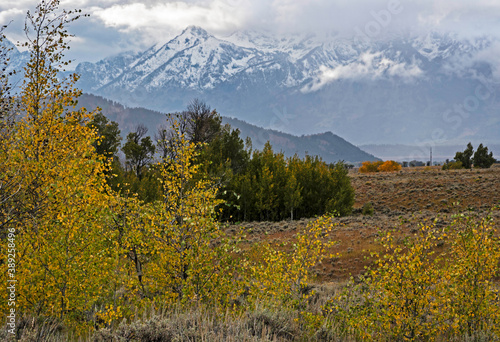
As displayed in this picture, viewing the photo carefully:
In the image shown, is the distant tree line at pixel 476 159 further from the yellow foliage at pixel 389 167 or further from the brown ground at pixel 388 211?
the yellow foliage at pixel 389 167

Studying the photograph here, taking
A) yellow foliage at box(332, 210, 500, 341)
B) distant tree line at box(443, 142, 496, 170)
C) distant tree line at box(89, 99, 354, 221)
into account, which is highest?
distant tree line at box(443, 142, 496, 170)

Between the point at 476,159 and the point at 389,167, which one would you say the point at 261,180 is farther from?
the point at 389,167

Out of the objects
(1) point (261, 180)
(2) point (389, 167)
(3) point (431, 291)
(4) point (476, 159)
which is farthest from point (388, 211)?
(2) point (389, 167)

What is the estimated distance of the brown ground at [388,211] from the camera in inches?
717

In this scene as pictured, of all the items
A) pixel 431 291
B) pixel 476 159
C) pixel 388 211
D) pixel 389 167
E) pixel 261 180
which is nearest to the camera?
pixel 431 291

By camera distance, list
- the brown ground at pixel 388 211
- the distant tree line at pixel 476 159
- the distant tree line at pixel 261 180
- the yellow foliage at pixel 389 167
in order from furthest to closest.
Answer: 1. the yellow foliage at pixel 389 167
2. the distant tree line at pixel 476 159
3. the distant tree line at pixel 261 180
4. the brown ground at pixel 388 211

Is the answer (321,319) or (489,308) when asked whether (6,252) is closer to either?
(321,319)

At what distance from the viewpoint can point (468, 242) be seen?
24.1 feet

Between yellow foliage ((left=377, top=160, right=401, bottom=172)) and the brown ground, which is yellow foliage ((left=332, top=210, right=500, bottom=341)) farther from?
yellow foliage ((left=377, top=160, right=401, bottom=172))

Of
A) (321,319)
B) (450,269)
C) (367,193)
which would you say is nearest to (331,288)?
(321,319)

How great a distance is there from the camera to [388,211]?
40.4m

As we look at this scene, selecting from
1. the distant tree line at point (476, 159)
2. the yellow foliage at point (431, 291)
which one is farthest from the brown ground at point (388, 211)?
the distant tree line at point (476, 159)

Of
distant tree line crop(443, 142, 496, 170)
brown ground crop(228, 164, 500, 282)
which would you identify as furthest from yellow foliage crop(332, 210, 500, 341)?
distant tree line crop(443, 142, 496, 170)

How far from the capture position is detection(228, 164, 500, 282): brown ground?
18.2 meters
